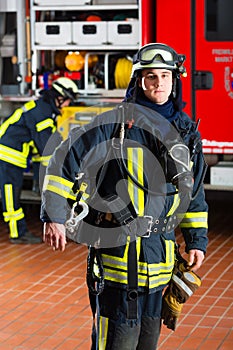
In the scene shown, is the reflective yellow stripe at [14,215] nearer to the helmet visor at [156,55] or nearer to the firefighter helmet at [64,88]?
the firefighter helmet at [64,88]

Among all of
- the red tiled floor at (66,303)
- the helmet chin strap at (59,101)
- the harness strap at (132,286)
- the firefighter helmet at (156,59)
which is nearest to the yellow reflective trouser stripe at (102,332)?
the harness strap at (132,286)

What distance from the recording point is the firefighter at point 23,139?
8133mm

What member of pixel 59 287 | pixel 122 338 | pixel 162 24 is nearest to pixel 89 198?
pixel 122 338

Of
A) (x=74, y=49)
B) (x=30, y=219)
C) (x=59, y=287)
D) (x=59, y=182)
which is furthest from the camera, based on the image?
(x=30, y=219)

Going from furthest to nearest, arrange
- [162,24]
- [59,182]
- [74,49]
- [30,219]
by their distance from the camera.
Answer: [30,219]
[74,49]
[162,24]
[59,182]

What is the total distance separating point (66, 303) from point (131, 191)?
2.56 meters

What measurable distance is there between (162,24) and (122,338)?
16.2 feet

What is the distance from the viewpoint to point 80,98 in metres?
8.86

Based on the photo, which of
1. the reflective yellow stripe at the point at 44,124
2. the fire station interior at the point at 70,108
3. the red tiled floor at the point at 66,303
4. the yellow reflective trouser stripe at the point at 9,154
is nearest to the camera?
the red tiled floor at the point at 66,303

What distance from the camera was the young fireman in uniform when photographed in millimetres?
3867

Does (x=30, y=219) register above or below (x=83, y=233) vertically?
below

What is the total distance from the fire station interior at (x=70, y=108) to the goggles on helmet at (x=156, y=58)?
7.98 ft

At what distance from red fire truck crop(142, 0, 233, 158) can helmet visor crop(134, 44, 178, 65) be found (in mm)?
4160

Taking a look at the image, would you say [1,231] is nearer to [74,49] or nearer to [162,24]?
[74,49]
